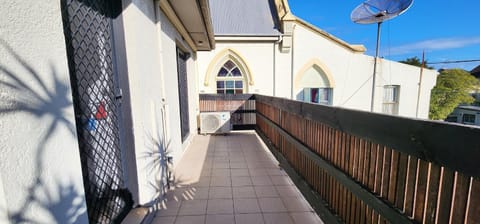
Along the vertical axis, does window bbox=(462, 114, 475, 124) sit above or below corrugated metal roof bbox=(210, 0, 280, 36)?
below

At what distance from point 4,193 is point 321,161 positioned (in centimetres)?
193

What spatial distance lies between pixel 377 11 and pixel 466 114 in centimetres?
1746

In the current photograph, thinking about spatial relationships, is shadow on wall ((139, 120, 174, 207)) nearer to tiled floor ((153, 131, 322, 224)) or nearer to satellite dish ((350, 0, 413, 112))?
tiled floor ((153, 131, 322, 224))

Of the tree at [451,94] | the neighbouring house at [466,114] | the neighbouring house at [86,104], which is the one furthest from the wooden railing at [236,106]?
the tree at [451,94]

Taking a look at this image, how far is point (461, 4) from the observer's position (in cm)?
1864

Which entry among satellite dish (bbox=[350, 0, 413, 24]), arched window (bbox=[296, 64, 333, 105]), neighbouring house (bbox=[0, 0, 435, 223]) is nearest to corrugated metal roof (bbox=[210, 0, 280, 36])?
arched window (bbox=[296, 64, 333, 105])

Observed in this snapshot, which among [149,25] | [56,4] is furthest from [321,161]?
[149,25]

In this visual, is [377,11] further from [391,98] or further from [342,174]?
[342,174]

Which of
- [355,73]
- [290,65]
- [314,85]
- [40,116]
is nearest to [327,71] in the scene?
[314,85]

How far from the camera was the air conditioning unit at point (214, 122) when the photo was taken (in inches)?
215

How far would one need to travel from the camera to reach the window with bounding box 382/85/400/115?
32.7ft

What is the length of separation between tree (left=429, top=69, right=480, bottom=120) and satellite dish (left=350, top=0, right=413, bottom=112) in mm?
15139

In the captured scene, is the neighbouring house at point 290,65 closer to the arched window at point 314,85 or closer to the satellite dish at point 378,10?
the arched window at point 314,85

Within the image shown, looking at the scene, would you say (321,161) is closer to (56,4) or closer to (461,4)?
(56,4)
